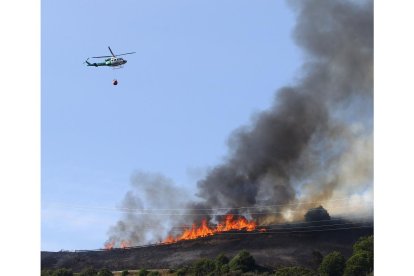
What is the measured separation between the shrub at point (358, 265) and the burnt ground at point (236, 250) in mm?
6162

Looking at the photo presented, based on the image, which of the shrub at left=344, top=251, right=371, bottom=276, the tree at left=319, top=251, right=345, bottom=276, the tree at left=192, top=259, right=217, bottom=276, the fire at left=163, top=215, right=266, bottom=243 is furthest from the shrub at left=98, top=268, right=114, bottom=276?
the shrub at left=344, top=251, right=371, bottom=276

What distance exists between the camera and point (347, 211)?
10044 cm

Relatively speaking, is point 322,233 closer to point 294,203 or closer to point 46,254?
point 294,203

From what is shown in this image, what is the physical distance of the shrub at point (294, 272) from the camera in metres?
75.8

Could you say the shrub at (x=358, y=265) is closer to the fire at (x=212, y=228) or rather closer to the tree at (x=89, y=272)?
the fire at (x=212, y=228)

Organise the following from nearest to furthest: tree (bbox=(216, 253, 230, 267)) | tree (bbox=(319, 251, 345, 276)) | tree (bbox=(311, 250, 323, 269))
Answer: tree (bbox=(319, 251, 345, 276)), tree (bbox=(311, 250, 323, 269)), tree (bbox=(216, 253, 230, 267))

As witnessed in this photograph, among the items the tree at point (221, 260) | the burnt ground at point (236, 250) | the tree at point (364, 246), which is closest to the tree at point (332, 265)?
the tree at point (364, 246)

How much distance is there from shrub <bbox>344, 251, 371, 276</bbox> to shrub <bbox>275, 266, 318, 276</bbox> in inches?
155

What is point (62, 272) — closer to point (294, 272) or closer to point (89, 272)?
point (89, 272)

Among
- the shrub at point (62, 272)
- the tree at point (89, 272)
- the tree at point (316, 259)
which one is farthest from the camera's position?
the shrub at point (62, 272)

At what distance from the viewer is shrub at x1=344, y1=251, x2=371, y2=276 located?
73625 mm

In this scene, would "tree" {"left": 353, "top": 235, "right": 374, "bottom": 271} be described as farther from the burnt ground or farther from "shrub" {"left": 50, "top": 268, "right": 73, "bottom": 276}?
"shrub" {"left": 50, "top": 268, "right": 73, "bottom": 276}
